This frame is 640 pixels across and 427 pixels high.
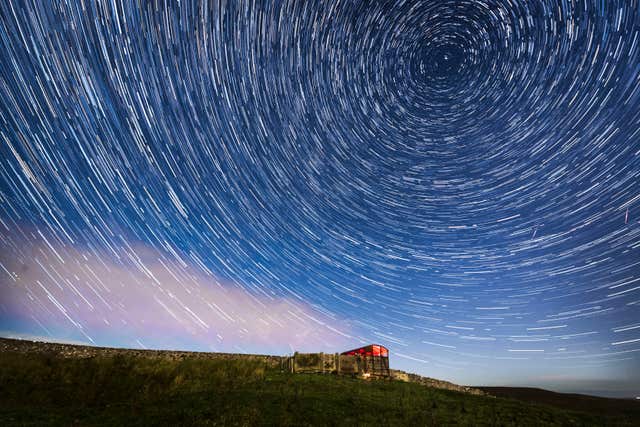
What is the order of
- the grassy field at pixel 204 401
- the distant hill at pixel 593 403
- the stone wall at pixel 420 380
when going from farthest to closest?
the stone wall at pixel 420 380 < the distant hill at pixel 593 403 < the grassy field at pixel 204 401

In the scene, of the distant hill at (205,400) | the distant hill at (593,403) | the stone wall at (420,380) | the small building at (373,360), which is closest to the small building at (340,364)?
the small building at (373,360)

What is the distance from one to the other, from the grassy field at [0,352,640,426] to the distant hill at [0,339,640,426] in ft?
0.12

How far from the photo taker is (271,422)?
36.2 ft

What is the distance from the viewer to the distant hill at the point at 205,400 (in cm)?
1177

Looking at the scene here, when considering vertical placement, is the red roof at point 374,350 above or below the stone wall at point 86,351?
above

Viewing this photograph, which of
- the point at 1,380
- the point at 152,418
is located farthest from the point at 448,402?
the point at 1,380

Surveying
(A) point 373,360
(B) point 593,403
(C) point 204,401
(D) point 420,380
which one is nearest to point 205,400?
(C) point 204,401

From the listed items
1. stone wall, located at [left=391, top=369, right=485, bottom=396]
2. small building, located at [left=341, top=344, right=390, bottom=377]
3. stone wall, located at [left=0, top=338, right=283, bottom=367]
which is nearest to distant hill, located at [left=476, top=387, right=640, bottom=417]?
stone wall, located at [left=391, top=369, right=485, bottom=396]

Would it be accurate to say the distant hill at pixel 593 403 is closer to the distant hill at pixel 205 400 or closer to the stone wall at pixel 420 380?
the stone wall at pixel 420 380

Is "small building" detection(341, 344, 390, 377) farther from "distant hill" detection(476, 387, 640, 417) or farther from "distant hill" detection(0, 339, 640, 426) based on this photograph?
"distant hill" detection(476, 387, 640, 417)

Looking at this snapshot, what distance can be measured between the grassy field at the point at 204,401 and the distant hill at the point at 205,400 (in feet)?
0.12

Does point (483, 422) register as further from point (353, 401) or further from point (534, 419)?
point (353, 401)

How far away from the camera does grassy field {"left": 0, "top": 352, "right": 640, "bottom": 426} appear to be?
38.6 ft

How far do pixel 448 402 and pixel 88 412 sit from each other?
54.7ft
